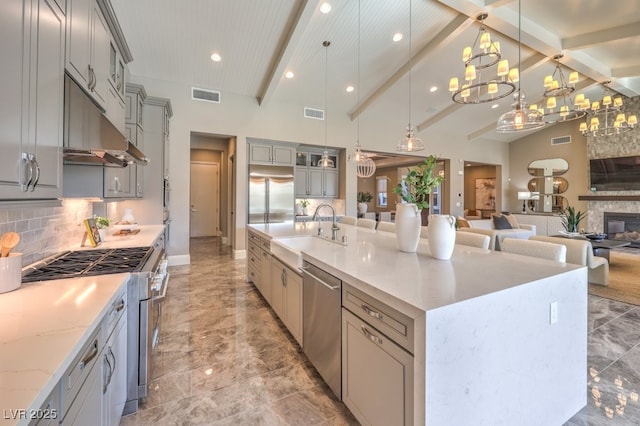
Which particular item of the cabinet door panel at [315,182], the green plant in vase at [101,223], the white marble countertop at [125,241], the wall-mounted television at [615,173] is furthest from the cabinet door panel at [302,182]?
the wall-mounted television at [615,173]

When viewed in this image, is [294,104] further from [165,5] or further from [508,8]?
[508,8]

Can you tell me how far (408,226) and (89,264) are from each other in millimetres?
2211

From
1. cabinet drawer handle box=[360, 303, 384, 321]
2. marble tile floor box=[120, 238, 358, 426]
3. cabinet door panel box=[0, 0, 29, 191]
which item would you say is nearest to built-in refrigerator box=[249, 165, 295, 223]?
marble tile floor box=[120, 238, 358, 426]

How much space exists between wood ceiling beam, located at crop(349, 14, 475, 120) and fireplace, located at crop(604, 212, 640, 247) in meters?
7.30

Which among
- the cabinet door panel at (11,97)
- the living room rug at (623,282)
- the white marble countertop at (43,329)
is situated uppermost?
the cabinet door panel at (11,97)

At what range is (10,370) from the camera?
0.72 metres

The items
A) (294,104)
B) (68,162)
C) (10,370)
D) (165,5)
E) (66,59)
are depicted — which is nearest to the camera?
(10,370)

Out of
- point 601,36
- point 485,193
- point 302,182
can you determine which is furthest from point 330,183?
point 485,193

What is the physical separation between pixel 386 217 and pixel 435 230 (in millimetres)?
7364

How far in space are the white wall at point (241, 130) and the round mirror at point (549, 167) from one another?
18.1 ft

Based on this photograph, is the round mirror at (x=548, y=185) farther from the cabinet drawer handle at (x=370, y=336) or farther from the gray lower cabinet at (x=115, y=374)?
the gray lower cabinet at (x=115, y=374)

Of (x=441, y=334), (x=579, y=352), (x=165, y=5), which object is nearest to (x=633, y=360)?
(x=579, y=352)

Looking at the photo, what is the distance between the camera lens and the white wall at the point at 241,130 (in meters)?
5.66

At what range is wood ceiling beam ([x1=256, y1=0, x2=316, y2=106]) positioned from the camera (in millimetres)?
3876
